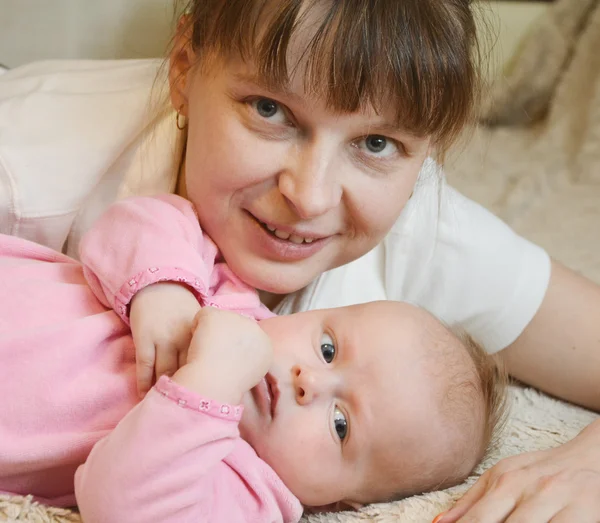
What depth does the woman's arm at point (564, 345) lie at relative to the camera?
1283 millimetres

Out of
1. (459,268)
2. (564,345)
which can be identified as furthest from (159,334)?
(564,345)

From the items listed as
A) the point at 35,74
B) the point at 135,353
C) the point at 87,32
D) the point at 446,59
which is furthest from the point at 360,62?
the point at 87,32

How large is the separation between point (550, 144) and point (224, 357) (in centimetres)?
166

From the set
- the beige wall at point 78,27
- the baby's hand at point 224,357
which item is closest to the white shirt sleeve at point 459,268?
the baby's hand at point 224,357

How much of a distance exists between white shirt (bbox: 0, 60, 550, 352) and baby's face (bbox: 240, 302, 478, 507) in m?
0.25

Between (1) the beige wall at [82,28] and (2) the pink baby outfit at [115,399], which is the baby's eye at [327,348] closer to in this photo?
(2) the pink baby outfit at [115,399]

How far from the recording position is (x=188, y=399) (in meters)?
0.74

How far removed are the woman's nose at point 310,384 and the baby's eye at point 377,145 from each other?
267mm

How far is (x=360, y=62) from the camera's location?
0.86 meters

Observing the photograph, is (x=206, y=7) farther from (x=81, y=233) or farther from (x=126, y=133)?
(x=81, y=233)

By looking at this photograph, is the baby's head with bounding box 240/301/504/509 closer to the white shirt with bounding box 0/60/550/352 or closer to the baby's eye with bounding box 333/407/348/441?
the baby's eye with bounding box 333/407/348/441

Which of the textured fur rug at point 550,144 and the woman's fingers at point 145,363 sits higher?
the woman's fingers at point 145,363

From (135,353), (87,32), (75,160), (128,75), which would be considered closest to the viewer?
(135,353)

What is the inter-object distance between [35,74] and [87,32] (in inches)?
25.2
